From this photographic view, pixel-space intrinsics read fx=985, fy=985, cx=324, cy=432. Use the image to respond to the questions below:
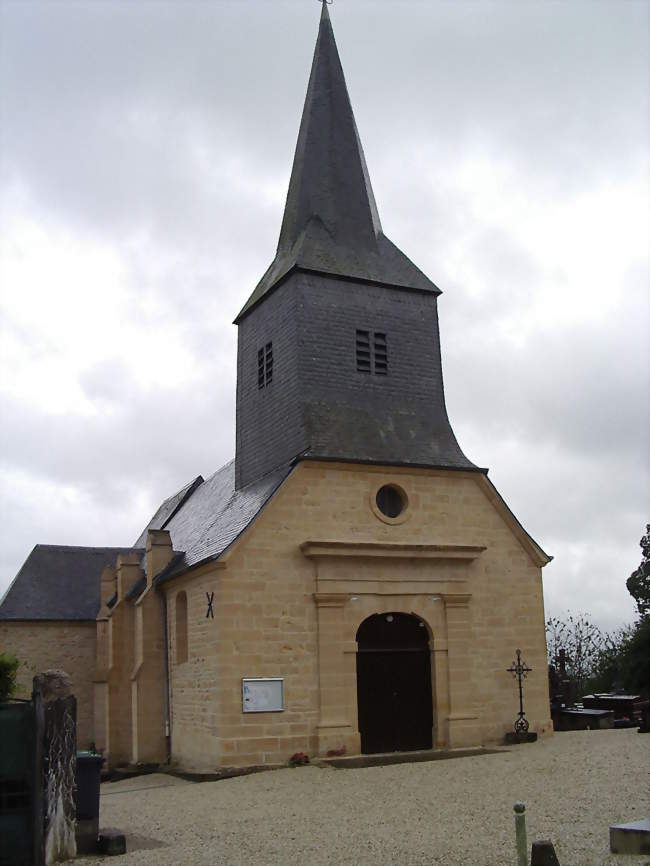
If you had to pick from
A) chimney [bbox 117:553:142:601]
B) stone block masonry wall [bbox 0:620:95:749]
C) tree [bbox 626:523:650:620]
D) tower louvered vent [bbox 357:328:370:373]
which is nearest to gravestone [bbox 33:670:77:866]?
tower louvered vent [bbox 357:328:370:373]

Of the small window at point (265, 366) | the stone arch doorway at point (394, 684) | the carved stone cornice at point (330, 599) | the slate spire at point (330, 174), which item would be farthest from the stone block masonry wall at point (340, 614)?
the slate spire at point (330, 174)

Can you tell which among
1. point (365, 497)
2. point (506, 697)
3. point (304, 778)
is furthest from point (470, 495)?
point (304, 778)

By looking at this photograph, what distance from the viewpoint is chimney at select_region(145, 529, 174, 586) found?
2106 centimetres

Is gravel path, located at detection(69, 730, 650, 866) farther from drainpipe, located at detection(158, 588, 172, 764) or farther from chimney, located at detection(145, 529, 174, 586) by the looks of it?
chimney, located at detection(145, 529, 174, 586)

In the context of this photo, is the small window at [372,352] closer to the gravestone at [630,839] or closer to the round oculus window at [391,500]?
the round oculus window at [391,500]

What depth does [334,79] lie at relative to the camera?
79.3 ft

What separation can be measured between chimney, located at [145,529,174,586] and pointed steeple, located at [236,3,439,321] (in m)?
5.56

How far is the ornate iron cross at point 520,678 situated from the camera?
1914 centimetres

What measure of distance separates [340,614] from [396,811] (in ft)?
22.4

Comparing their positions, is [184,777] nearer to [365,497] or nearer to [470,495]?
[365,497]

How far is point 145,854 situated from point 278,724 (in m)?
7.60

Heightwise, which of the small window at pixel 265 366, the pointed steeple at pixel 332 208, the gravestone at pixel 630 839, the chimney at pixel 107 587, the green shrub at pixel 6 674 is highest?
the pointed steeple at pixel 332 208

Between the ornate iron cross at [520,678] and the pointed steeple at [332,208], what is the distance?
8315mm

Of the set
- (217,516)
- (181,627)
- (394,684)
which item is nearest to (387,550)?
(394,684)
